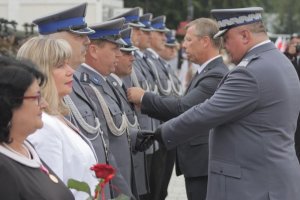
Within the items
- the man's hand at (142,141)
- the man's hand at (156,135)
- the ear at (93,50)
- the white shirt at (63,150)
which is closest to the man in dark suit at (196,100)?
the man's hand at (142,141)

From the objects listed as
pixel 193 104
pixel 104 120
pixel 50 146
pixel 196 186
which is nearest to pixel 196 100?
pixel 193 104

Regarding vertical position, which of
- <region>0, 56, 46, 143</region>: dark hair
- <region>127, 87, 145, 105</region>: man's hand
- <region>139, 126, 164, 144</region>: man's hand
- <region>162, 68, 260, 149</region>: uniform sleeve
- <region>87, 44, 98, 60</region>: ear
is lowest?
<region>139, 126, 164, 144</region>: man's hand

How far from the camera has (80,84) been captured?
4781 millimetres

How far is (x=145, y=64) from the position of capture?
849 cm

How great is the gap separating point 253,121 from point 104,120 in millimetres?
1007

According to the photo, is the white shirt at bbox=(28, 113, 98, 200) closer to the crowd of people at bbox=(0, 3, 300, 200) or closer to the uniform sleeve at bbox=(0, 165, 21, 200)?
the crowd of people at bbox=(0, 3, 300, 200)

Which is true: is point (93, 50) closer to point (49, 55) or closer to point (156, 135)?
point (156, 135)

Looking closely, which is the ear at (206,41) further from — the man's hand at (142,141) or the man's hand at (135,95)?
the man's hand at (142,141)

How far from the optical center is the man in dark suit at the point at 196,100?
5926 millimetres

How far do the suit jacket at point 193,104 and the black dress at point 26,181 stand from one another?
8.93 feet

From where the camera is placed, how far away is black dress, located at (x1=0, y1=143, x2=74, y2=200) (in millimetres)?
2889

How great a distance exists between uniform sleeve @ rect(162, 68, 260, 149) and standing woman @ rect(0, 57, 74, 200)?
1672 millimetres

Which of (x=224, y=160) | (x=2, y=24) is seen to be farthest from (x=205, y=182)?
(x=2, y=24)

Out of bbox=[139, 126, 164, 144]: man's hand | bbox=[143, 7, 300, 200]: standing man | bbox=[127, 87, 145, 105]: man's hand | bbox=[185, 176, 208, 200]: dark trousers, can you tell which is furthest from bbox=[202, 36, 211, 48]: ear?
bbox=[143, 7, 300, 200]: standing man
